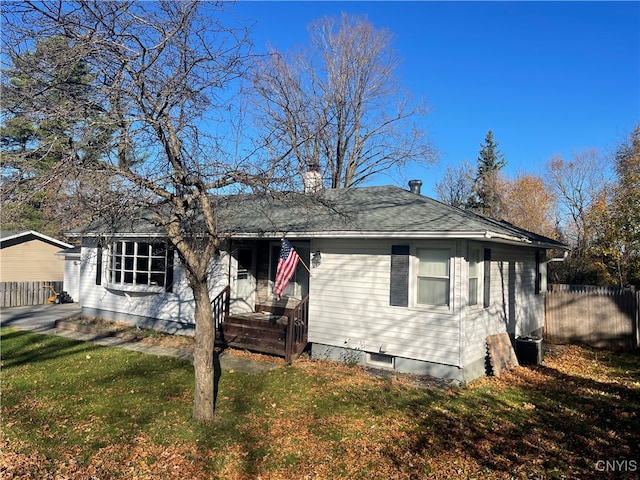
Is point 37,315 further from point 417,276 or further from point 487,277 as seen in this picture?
point 487,277

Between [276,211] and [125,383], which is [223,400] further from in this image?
[276,211]

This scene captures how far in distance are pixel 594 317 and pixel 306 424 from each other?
10.6 meters

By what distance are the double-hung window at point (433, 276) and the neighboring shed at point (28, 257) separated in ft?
70.0

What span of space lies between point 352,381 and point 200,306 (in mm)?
3413

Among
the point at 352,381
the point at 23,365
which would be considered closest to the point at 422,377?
the point at 352,381

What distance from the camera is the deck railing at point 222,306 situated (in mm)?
10391

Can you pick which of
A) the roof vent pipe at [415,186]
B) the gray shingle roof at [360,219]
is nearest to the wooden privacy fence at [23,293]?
the gray shingle roof at [360,219]

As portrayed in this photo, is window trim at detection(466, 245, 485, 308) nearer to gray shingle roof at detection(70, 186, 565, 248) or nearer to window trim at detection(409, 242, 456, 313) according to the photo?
gray shingle roof at detection(70, 186, 565, 248)

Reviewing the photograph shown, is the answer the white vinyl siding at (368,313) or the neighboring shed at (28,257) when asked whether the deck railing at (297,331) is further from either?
the neighboring shed at (28,257)

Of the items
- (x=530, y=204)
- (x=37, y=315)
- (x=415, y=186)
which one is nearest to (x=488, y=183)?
(x=530, y=204)

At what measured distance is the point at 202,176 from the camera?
581cm

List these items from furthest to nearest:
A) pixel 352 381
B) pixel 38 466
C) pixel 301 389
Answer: pixel 352 381 → pixel 301 389 → pixel 38 466

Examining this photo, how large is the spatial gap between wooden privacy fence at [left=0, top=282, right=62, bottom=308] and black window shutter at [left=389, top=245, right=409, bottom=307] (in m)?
17.4

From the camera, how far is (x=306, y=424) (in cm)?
574
